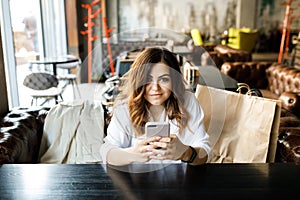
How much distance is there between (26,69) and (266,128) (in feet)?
11.6

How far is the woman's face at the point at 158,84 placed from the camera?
1140 millimetres

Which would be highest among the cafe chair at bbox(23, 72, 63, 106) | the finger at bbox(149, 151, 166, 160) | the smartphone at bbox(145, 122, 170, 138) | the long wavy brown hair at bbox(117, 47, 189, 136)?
the long wavy brown hair at bbox(117, 47, 189, 136)

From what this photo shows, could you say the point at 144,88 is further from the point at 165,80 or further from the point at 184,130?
A: the point at 184,130

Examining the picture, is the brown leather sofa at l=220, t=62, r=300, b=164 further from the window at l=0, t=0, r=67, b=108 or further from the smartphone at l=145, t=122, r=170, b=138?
the window at l=0, t=0, r=67, b=108

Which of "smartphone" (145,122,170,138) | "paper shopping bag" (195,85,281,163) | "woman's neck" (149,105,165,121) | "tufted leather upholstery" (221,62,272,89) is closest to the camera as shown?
Result: "smartphone" (145,122,170,138)

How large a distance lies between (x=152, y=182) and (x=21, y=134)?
0.90 m

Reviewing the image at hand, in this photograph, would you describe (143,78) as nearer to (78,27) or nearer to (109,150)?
(109,150)

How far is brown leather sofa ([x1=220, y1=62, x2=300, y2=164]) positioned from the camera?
1.75 metres

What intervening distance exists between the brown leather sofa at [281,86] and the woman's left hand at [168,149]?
77cm

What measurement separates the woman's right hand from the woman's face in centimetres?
16

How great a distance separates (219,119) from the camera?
141 cm

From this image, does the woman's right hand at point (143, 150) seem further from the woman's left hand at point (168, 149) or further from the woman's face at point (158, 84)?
the woman's face at point (158, 84)

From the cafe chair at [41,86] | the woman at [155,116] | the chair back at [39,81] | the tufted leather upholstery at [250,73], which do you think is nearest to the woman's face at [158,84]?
the woman at [155,116]

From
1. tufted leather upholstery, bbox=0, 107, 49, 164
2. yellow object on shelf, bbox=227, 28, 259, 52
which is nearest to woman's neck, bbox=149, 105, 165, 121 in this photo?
tufted leather upholstery, bbox=0, 107, 49, 164
